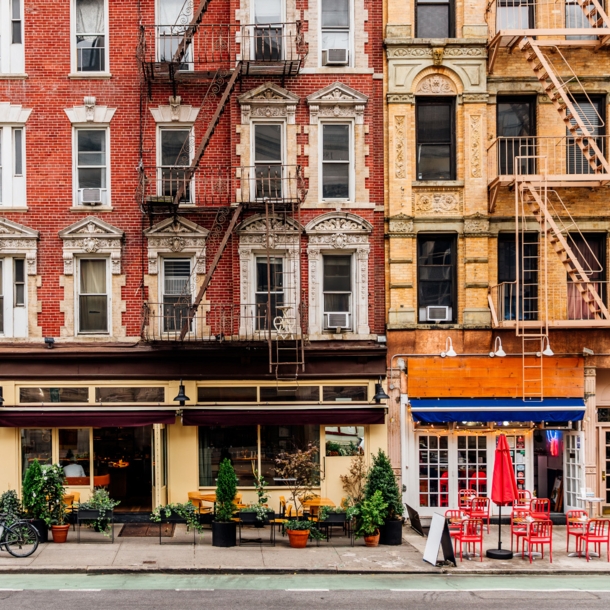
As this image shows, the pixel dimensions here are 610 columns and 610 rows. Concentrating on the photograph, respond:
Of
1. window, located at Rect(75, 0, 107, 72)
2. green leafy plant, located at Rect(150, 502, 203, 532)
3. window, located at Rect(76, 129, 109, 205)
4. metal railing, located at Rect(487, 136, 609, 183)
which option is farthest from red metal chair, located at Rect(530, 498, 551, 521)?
window, located at Rect(75, 0, 107, 72)

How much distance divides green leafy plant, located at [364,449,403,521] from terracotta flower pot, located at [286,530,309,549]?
157cm

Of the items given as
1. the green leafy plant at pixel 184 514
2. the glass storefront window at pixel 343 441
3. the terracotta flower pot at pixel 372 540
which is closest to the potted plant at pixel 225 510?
the green leafy plant at pixel 184 514

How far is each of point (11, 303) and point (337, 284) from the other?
26.4 ft

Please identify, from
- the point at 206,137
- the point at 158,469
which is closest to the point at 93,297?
the point at 158,469

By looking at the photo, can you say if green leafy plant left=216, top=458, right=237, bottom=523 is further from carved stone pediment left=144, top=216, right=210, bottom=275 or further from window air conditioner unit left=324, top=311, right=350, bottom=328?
carved stone pediment left=144, top=216, right=210, bottom=275

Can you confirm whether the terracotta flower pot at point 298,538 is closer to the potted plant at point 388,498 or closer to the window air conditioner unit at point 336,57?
the potted plant at point 388,498

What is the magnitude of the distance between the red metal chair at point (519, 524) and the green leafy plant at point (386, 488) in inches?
94.7

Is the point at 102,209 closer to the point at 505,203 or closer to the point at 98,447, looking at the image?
the point at 98,447

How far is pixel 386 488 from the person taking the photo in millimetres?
19031

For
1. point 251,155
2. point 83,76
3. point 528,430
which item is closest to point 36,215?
point 83,76

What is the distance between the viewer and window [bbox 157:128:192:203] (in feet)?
71.9

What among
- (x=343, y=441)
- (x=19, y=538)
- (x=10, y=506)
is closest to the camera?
(x=19, y=538)

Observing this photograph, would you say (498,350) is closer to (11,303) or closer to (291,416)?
(291,416)

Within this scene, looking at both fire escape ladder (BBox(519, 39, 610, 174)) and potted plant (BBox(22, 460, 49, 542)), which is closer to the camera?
potted plant (BBox(22, 460, 49, 542))
